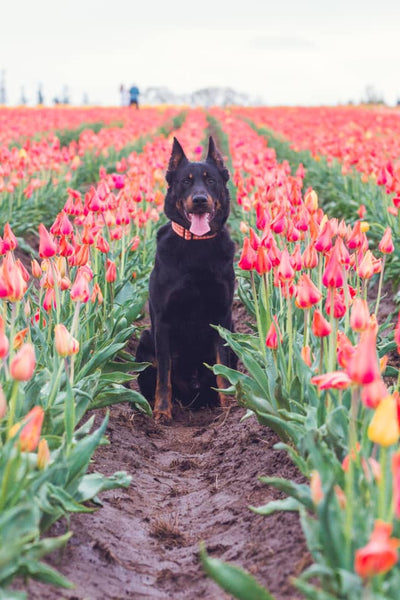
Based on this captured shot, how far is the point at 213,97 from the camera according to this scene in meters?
96.2

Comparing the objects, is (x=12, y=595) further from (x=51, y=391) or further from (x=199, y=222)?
(x=199, y=222)

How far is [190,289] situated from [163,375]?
59cm

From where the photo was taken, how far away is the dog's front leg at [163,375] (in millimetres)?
5012

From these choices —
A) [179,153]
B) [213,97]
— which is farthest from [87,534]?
[213,97]

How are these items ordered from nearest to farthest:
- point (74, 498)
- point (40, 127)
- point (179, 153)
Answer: point (74, 498)
point (179, 153)
point (40, 127)

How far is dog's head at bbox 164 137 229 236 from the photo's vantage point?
4.83m

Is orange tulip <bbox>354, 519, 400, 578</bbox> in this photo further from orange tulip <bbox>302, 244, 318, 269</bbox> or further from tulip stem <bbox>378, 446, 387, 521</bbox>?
orange tulip <bbox>302, 244, 318, 269</bbox>

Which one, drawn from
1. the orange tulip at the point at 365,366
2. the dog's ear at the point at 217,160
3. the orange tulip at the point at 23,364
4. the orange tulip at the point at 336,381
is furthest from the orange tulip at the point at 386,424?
the dog's ear at the point at 217,160

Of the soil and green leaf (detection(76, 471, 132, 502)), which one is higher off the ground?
green leaf (detection(76, 471, 132, 502))

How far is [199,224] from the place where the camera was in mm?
4836

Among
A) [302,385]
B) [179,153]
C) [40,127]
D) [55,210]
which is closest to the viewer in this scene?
[302,385]

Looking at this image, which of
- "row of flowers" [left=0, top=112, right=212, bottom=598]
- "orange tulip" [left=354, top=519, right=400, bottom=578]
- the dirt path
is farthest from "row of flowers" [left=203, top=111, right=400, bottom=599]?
"row of flowers" [left=0, top=112, right=212, bottom=598]

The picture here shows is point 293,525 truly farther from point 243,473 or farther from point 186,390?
point 186,390

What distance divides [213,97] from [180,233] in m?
94.3
